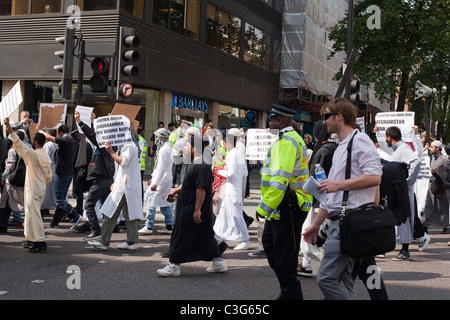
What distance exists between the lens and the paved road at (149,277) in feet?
18.8

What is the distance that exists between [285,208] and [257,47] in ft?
85.2

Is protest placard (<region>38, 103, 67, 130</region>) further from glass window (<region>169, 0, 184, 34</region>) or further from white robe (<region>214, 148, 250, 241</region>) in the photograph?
glass window (<region>169, 0, 184, 34</region>)

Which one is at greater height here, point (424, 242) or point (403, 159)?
point (403, 159)

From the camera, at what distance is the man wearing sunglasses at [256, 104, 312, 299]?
516 cm

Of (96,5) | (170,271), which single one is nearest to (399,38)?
(96,5)

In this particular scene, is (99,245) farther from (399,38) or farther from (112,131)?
(399,38)

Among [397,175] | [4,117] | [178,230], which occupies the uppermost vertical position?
[4,117]

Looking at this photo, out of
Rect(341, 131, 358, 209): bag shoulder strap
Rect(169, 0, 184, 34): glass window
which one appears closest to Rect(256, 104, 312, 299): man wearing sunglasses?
Rect(341, 131, 358, 209): bag shoulder strap

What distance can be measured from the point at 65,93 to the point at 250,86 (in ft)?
61.2

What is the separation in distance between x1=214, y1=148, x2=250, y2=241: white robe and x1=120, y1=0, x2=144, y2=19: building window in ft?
40.9

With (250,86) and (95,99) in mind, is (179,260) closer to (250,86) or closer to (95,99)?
(95,99)

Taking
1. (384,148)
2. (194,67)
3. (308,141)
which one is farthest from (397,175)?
(194,67)

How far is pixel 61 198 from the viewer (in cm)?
1004

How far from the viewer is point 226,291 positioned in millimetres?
5973
